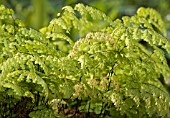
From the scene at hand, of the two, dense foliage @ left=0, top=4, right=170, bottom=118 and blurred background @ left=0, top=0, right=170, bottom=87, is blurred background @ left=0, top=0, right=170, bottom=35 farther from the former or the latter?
dense foliage @ left=0, top=4, right=170, bottom=118

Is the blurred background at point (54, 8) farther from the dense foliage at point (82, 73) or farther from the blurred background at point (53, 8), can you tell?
the dense foliage at point (82, 73)

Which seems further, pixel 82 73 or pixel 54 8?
pixel 54 8

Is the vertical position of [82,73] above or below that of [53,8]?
below

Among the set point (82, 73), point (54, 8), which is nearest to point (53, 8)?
point (54, 8)

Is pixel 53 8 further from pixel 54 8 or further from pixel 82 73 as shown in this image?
pixel 82 73

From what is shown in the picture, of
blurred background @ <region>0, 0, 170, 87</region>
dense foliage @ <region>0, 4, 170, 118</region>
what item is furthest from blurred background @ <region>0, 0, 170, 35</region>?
dense foliage @ <region>0, 4, 170, 118</region>

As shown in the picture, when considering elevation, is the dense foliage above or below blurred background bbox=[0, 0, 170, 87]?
below

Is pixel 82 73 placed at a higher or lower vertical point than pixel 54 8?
lower

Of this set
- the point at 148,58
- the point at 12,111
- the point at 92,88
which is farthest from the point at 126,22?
the point at 12,111
